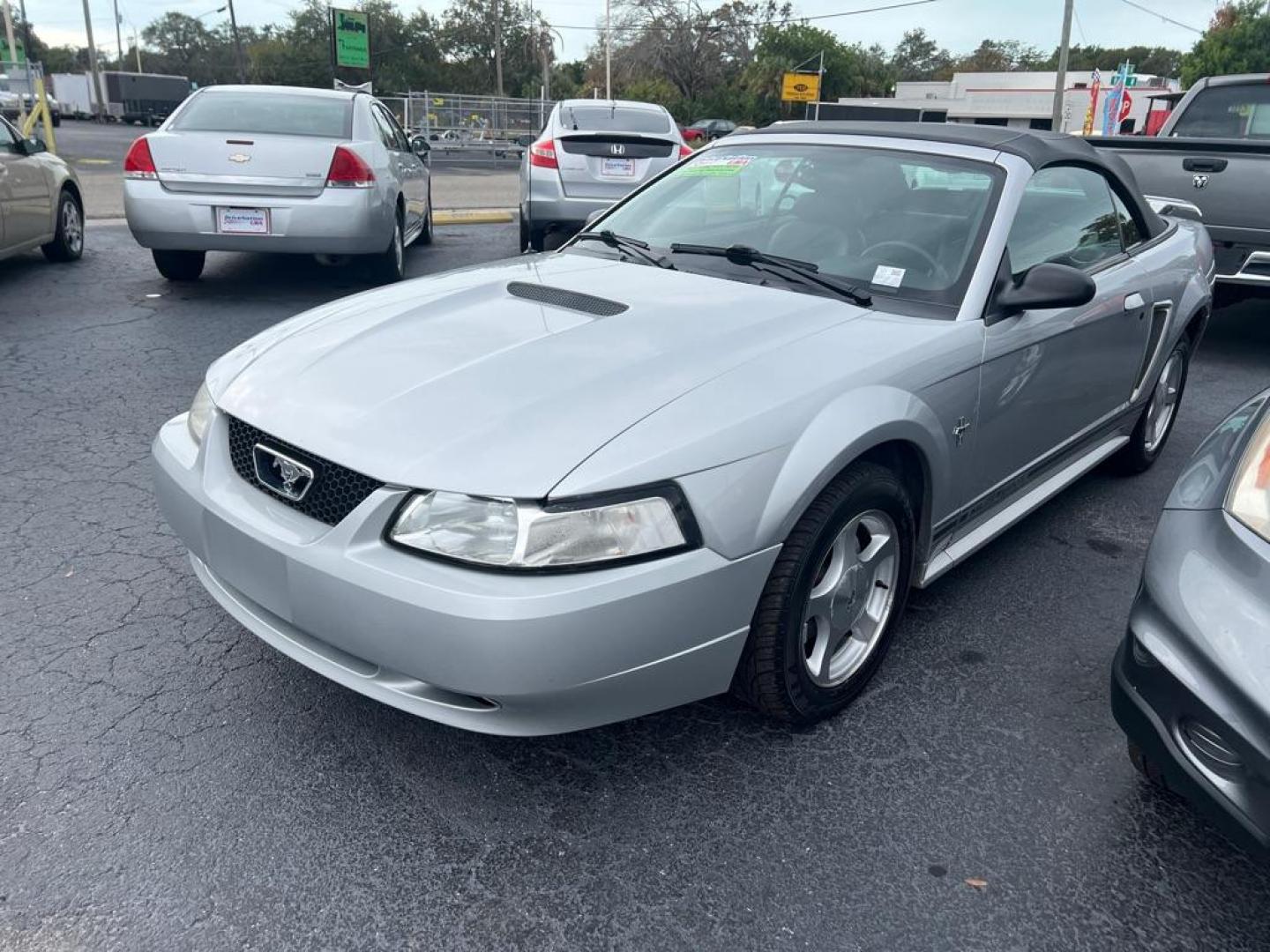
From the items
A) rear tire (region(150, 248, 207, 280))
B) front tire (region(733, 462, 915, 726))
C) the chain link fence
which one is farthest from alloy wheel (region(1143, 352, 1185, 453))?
the chain link fence

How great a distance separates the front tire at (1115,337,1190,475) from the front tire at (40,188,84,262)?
7.95 m

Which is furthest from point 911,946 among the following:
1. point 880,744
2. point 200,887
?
point 200,887

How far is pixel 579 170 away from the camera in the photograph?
910 cm

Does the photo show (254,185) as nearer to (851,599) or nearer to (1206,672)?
(851,599)

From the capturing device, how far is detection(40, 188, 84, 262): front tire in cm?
817

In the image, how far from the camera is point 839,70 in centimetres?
7181

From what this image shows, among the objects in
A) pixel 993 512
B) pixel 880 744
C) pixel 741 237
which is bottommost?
pixel 880 744

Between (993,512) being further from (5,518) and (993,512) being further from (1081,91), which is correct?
(1081,91)

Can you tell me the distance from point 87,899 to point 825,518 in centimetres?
174

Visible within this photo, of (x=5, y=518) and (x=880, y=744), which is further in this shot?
(x=5, y=518)

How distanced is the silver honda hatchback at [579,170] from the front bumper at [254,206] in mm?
2270

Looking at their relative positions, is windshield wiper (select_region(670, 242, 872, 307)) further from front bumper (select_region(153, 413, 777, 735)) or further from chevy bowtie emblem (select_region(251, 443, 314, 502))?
chevy bowtie emblem (select_region(251, 443, 314, 502))

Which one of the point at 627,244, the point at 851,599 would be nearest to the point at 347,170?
the point at 627,244

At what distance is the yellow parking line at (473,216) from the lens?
1251 centimetres
